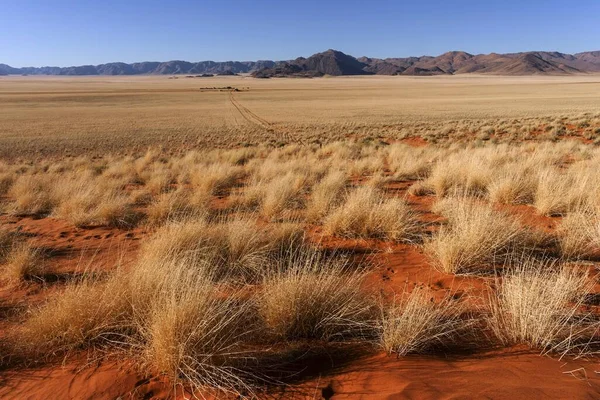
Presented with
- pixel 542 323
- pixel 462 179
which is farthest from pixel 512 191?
pixel 542 323

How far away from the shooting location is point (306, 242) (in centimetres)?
590

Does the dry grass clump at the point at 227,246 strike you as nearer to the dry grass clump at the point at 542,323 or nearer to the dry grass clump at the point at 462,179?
the dry grass clump at the point at 542,323

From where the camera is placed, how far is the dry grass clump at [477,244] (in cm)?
476

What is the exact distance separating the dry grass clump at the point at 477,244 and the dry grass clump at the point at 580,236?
40cm

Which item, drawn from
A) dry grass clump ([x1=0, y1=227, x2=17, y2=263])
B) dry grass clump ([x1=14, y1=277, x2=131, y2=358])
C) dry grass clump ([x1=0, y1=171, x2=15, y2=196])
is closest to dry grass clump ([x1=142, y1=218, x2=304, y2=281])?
dry grass clump ([x1=14, y1=277, x2=131, y2=358])

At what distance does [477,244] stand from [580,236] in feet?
5.86

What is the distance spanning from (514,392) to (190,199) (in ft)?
24.1

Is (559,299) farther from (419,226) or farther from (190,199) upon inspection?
(190,199)

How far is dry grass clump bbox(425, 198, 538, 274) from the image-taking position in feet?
15.6

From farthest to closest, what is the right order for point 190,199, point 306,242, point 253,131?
point 253,131 < point 190,199 < point 306,242

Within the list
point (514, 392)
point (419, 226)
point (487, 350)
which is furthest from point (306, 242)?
point (514, 392)

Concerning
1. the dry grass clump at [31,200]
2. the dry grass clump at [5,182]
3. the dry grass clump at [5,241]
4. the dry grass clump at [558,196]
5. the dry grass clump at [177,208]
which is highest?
the dry grass clump at [558,196]

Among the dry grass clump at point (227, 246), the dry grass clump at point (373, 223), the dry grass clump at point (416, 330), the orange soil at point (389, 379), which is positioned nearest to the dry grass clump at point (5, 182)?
the dry grass clump at point (227, 246)

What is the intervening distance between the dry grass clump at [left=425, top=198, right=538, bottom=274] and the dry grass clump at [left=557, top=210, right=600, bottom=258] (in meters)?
0.40
